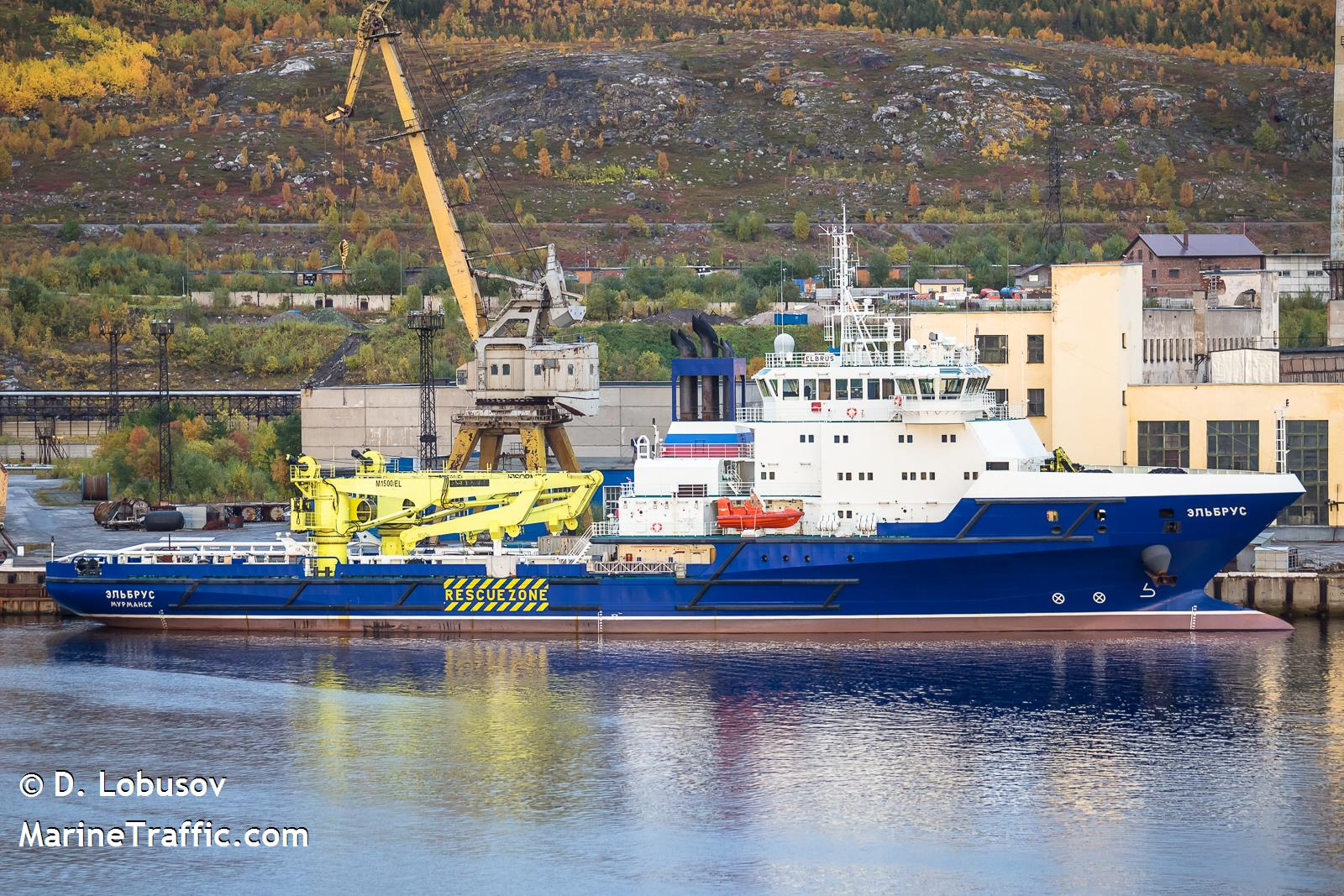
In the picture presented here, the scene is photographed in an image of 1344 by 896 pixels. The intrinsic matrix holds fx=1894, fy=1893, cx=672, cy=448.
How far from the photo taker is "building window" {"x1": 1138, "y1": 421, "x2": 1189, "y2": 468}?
5156 cm

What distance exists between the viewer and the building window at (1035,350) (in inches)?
2138

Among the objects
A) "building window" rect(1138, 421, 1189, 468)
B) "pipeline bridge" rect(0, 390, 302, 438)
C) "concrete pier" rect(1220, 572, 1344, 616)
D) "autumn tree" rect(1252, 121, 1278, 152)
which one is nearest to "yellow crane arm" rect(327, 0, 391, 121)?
"pipeline bridge" rect(0, 390, 302, 438)

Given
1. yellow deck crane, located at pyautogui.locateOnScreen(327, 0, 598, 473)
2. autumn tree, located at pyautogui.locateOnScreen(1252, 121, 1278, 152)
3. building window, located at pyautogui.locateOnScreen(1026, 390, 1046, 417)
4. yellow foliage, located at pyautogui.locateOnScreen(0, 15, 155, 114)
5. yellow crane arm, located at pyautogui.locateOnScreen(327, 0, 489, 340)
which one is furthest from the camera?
yellow foliage, located at pyautogui.locateOnScreen(0, 15, 155, 114)

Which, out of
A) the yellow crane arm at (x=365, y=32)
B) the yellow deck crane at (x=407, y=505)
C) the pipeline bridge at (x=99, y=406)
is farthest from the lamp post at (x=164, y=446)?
the yellow deck crane at (x=407, y=505)

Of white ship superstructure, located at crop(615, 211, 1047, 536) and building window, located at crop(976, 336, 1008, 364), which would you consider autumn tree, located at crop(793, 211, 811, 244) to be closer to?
building window, located at crop(976, 336, 1008, 364)

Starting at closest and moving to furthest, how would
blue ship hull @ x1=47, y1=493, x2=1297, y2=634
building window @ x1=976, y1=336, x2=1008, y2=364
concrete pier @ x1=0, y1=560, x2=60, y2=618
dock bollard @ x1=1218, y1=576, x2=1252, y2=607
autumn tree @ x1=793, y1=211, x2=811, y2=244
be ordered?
1. blue ship hull @ x1=47, y1=493, x2=1297, y2=634
2. dock bollard @ x1=1218, y1=576, x2=1252, y2=607
3. concrete pier @ x1=0, y1=560, x2=60, y2=618
4. building window @ x1=976, y1=336, x2=1008, y2=364
5. autumn tree @ x1=793, y1=211, x2=811, y2=244

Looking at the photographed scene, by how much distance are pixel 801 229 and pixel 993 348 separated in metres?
64.5

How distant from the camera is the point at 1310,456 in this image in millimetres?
50438

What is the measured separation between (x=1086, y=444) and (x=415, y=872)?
31.0 meters

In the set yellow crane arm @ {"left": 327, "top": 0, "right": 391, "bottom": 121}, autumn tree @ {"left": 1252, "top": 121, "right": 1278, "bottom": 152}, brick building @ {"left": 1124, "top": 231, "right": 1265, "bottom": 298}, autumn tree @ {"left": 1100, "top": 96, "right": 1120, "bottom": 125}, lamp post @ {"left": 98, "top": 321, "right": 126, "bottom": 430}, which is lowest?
lamp post @ {"left": 98, "top": 321, "right": 126, "bottom": 430}

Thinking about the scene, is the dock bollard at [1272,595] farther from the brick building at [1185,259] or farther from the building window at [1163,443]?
the brick building at [1185,259]

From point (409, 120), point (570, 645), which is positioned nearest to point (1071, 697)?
point (570, 645)

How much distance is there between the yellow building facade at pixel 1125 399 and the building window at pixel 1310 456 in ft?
0.07

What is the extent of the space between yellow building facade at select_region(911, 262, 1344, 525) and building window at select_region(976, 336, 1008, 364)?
0.08 feet
